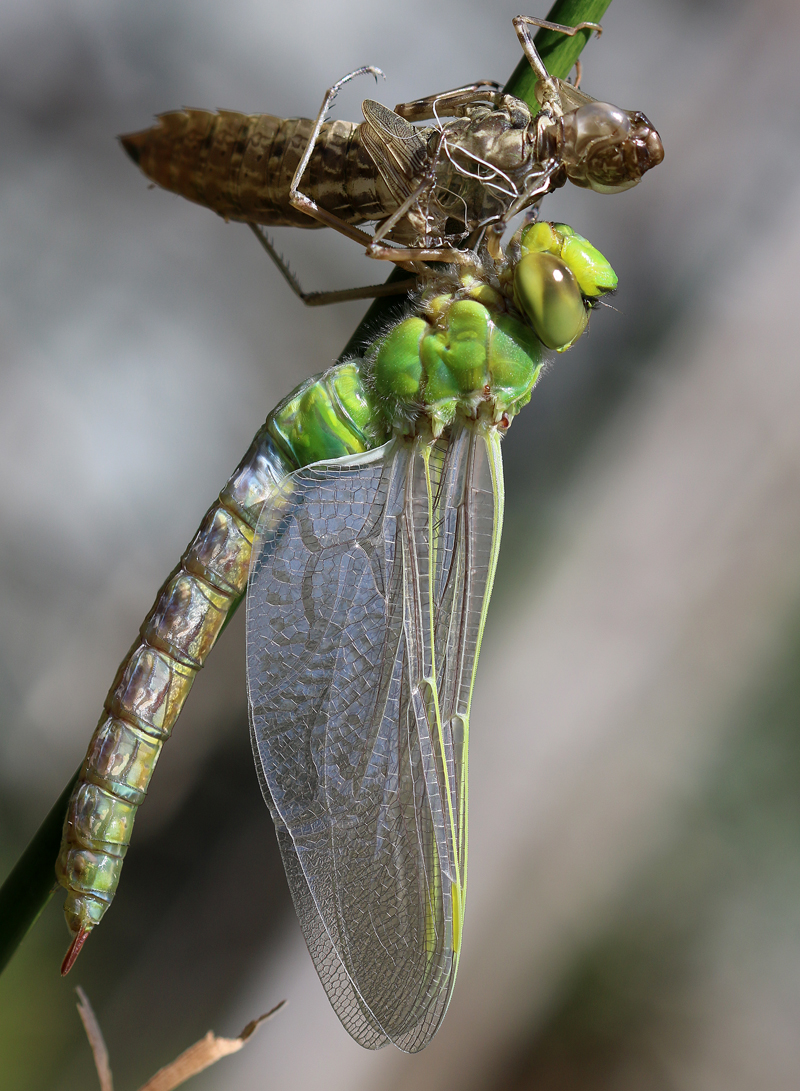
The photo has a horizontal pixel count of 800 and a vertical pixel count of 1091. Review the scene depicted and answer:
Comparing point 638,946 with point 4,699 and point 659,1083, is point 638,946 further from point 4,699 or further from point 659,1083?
point 4,699

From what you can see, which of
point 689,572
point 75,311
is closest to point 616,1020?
point 689,572

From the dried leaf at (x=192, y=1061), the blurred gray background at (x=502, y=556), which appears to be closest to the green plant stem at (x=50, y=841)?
the dried leaf at (x=192, y=1061)

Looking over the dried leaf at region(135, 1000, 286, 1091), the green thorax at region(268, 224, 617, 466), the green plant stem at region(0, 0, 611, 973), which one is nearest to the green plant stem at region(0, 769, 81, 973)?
the green plant stem at region(0, 0, 611, 973)

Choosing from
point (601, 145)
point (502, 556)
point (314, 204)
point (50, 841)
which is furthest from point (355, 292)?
point (502, 556)

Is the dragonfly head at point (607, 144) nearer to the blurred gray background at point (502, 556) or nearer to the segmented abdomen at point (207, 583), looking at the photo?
the segmented abdomen at point (207, 583)

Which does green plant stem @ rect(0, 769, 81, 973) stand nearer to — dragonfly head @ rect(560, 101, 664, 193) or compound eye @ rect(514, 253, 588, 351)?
compound eye @ rect(514, 253, 588, 351)

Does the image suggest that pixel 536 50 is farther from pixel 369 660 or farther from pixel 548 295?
pixel 369 660
